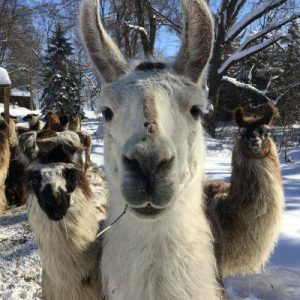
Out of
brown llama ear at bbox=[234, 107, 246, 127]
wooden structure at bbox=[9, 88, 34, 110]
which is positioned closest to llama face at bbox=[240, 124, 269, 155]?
brown llama ear at bbox=[234, 107, 246, 127]

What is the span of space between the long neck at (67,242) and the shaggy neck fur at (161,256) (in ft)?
1.74

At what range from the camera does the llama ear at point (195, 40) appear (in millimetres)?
2330

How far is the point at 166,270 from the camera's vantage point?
7.29ft

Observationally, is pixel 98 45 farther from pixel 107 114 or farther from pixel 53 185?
pixel 53 185

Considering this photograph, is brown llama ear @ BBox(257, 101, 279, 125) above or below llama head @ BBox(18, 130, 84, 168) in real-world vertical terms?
above

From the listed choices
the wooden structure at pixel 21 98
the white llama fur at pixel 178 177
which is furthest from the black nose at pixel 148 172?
the wooden structure at pixel 21 98

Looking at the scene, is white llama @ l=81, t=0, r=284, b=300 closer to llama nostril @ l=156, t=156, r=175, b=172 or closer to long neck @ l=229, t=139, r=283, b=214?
llama nostril @ l=156, t=156, r=175, b=172

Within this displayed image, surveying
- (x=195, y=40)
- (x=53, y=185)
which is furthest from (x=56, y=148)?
(x=195, y=40)

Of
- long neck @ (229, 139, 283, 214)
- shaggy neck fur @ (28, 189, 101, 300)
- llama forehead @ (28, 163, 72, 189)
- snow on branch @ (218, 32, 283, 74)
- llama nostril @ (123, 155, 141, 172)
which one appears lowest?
shaggy neck fur @ (28, 189, 101, 300)

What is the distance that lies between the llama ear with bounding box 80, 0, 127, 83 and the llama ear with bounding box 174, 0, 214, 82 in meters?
0.36

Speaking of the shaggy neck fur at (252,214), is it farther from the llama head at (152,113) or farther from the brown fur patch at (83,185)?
the llama head at (152,113)

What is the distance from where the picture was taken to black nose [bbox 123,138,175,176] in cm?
180

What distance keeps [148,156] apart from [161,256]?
68cm

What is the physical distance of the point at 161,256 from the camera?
2229mm
